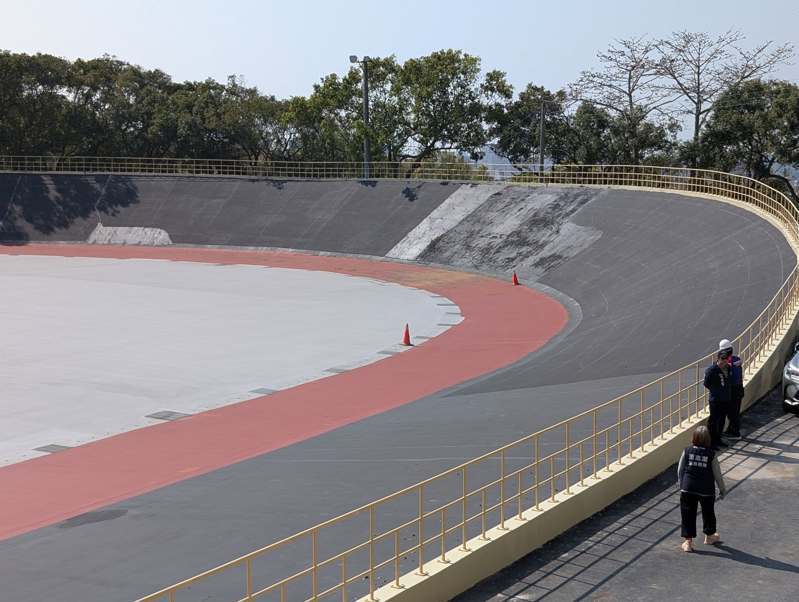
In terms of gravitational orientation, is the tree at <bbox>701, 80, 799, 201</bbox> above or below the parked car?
above

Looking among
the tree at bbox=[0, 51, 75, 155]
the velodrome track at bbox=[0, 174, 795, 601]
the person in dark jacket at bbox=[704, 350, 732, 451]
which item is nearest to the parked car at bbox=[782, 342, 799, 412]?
the person in dark jacket at bbox=[704, 350, 732, 451]

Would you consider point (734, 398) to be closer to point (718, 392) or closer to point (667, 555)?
point (718, 392)

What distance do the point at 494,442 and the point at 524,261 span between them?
100.0 feet

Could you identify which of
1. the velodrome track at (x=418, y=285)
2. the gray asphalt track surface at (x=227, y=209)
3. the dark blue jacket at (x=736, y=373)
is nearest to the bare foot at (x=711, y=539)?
the dark blue jacket at (x=736, y=373)

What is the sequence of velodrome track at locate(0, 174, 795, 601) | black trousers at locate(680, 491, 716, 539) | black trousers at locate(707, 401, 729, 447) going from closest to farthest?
black trousers at locate(680, 491, 716, 539)
velodrome track at locate(0, 174, 795, 601)
black trousers at locate(707, 401, 729, 447)

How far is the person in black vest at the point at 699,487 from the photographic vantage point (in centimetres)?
1033

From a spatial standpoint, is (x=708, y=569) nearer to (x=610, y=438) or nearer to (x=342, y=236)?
(x=610, y=438)

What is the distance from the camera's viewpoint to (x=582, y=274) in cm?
4047

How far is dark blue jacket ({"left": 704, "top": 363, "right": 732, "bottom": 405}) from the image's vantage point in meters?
13.7

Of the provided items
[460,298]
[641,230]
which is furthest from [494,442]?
[641,230]

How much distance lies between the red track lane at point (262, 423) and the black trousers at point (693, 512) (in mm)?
9019

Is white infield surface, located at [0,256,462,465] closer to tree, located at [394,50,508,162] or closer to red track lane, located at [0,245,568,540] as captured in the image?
red track lane, located at [0,245,568,540]

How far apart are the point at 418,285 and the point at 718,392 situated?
99.9ft

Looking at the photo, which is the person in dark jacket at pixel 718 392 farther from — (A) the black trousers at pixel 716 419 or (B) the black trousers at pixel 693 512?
(B) the black trousers at pixel 693 512
